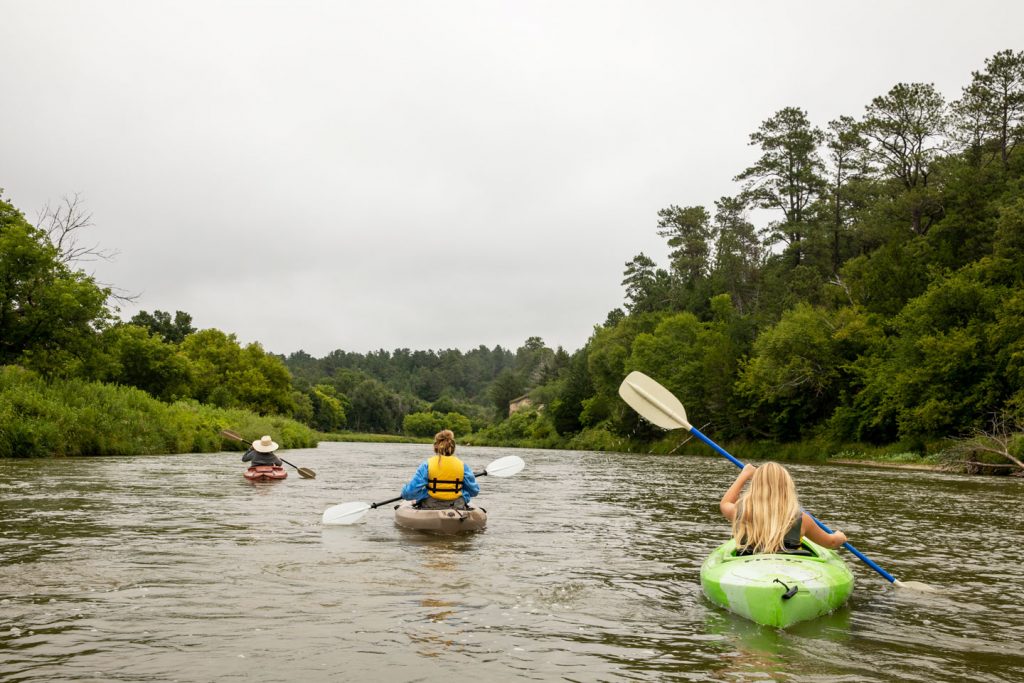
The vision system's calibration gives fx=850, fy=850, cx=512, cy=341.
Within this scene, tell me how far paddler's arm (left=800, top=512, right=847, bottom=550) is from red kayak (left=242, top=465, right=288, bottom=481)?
13.2 m

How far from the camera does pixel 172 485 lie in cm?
1605

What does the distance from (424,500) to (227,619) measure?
4.97 metres

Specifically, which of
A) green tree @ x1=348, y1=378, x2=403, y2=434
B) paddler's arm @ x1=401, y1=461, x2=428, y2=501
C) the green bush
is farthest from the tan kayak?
Result: green tree @ x1=348, y1=378, x2=403, y2=434

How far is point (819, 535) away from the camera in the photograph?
23.3 feet

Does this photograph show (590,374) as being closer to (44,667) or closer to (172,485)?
(172,485)

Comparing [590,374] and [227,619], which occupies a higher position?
[590,374]

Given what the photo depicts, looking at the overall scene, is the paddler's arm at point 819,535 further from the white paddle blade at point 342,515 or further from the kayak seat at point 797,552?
the white paddle blade at point 342,515

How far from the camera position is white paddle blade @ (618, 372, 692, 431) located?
370 inches

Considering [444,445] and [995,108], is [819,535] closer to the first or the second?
[444,445]

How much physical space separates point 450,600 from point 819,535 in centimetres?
312

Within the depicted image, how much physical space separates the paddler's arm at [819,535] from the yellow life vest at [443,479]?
478 cm

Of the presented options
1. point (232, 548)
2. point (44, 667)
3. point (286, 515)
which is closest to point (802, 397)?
point (286, 515)

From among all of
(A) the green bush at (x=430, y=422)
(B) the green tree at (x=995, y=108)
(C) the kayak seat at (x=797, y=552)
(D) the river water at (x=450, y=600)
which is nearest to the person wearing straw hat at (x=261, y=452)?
(D) the river water at (x=450, y=600)

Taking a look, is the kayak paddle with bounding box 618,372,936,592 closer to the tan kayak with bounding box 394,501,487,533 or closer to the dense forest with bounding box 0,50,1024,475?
the tan kayak with bounding box 394,501,487,533
